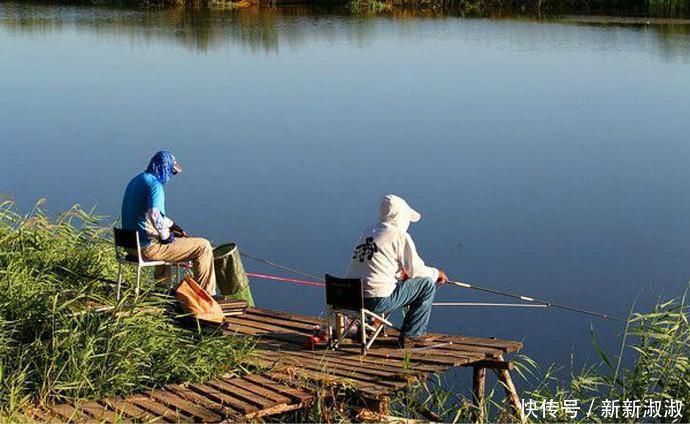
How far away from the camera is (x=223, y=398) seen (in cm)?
523

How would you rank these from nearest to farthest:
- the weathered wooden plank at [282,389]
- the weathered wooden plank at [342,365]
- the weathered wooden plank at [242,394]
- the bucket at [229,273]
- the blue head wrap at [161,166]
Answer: the weathered wooden plank at [242,394] → the weathered wooden plank at [282,389] → the weathered wooden plank at [342,365] → the blue head wrap at [161,166] → the bucket at [229,273]

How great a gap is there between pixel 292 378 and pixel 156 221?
1.36 m

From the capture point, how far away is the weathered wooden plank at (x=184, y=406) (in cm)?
504

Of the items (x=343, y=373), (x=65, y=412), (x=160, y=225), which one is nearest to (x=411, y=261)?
(x=343, y=373)

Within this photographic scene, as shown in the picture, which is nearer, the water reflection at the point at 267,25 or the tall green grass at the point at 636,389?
the tall green grass at the point at 636,389

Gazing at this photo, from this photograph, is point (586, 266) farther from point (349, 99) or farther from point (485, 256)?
point (349, 99)

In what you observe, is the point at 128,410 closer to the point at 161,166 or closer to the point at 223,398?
the point at 223,398

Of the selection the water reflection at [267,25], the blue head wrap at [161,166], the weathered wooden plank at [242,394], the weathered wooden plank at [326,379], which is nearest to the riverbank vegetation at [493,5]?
the water reflection at [267,25]

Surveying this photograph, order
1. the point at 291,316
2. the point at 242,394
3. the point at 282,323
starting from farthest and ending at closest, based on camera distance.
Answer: the point at 291,316 → the point at 282,323 → the point at 242,394

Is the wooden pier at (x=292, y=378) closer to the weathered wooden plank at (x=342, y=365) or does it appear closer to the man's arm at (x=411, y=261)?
the weathered wooden plank at (x=342, y=365)

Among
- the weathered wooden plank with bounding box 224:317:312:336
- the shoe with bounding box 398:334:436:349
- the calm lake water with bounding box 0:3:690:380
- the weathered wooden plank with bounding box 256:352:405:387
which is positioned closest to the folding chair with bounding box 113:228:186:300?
the weathered wooden plank with bounding box 224:317:312:336

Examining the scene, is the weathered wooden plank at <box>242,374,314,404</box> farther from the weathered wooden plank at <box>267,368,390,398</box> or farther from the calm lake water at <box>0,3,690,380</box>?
the calm lake water at <box>0,3,690,380</box>

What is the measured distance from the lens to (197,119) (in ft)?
49.8

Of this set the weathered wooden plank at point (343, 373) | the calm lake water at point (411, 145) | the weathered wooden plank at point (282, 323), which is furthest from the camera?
the calm lake water at point (411, 145)
